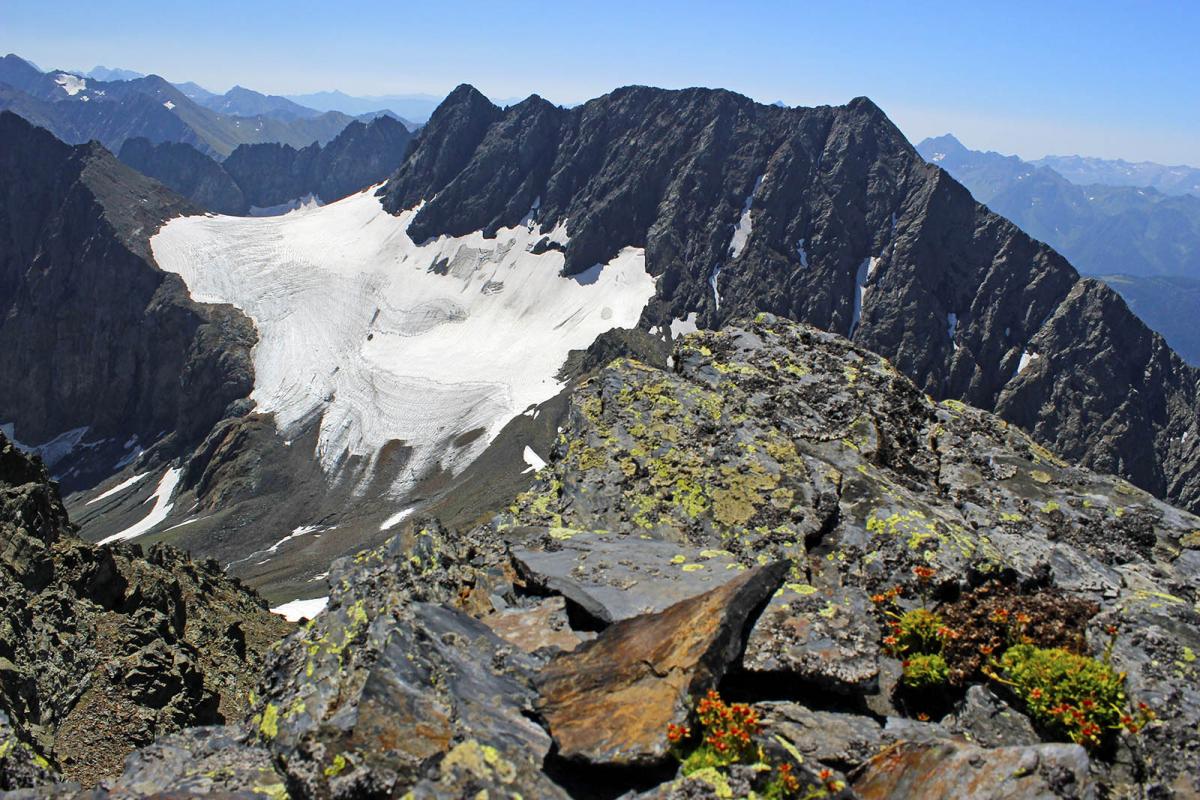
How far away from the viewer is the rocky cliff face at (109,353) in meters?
164

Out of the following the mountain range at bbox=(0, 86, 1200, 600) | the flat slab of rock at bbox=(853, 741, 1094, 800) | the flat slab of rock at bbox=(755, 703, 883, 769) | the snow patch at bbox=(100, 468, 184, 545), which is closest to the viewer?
the flat slab of rock at bbox=(853, 741, 1094, 800)

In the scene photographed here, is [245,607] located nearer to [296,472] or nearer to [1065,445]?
[296,472]

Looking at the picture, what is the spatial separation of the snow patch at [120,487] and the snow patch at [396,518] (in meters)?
73.5

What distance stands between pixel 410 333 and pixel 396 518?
240ft

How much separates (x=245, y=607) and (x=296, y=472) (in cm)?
8368

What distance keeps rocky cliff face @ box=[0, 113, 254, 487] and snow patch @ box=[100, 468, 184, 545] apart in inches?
490

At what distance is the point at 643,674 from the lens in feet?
25.5

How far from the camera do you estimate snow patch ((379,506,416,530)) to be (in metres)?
107

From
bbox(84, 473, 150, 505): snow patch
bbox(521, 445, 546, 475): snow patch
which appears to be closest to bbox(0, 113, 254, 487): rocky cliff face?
bbox(84, 473, 150, 505): snow patch

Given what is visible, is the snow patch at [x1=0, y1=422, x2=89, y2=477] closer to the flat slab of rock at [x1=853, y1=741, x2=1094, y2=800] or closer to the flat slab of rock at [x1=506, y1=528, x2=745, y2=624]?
the flat slab of rock at [x1=506, y1=528, x2=745, y2=624]

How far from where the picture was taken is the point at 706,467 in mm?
13570

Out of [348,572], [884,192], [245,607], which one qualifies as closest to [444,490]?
[245,607]

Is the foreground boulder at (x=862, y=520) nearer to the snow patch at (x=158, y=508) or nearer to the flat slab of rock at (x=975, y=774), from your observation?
the flat slab of rock at (x=975, y=774)

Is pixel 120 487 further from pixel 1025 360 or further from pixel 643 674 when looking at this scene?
pixel 1025 360
